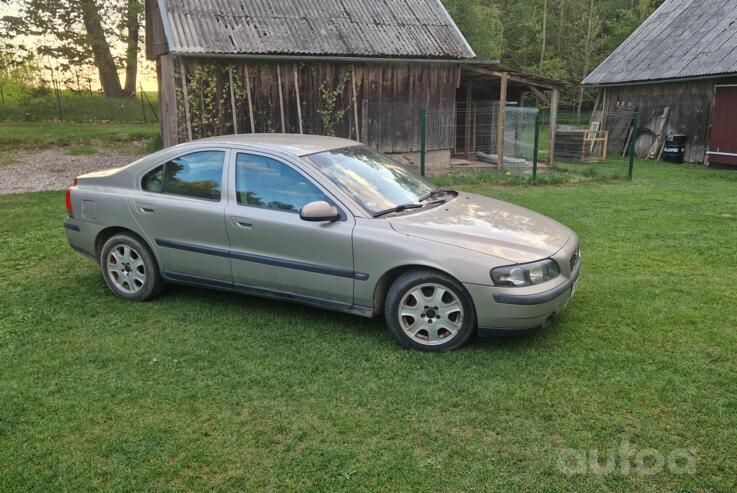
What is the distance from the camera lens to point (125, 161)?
16297 mm

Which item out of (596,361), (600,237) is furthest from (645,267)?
(596,361)

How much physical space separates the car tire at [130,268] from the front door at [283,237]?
3.12 feet

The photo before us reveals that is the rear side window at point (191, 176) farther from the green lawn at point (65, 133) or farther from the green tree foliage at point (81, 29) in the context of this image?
the green tree foliage at point (81, 29)

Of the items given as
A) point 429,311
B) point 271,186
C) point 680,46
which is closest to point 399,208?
point 429,311

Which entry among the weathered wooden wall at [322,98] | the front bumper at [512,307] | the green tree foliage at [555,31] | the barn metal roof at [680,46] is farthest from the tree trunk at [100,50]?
the front bumper at [512,307]

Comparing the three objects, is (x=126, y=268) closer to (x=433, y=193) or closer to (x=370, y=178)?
(x=370, y=178)

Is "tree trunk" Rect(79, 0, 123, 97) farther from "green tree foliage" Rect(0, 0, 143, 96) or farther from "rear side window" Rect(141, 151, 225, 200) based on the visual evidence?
"rear side window" Rect(141, 151, 225, 200)

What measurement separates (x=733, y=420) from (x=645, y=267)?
127 inches

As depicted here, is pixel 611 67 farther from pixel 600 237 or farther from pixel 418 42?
pixel 600 237

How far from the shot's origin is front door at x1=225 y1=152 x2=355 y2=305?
4.45m

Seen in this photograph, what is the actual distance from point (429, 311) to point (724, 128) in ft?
54.1

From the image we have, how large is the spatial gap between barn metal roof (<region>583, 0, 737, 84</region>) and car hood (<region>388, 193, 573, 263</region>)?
15003 mm

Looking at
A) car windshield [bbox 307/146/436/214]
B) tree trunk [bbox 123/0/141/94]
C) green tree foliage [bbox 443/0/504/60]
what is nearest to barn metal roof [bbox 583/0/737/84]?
car windshield [bbox 307/146/436/214]

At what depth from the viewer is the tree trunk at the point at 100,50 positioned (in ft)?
94.9
